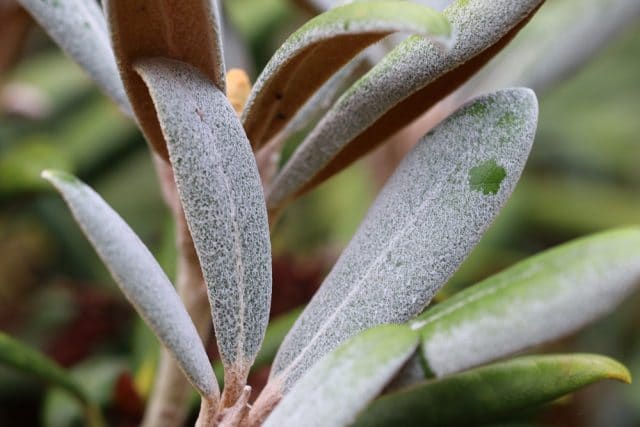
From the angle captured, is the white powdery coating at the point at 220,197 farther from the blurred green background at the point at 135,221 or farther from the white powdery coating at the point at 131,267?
the blurred green background at the point at 135,221

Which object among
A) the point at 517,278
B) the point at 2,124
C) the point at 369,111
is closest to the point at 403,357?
the point at 517,278

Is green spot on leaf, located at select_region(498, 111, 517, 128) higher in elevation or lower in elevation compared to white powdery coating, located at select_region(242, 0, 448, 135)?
lower

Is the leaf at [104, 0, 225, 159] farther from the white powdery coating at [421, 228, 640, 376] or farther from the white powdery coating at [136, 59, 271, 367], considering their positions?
the white powdery coating at [421, 228, 640, 376]

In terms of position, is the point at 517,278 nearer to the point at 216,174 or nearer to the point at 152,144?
the point at 216,174

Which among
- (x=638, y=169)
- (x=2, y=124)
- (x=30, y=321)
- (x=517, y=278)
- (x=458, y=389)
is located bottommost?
(x=638, y=169)

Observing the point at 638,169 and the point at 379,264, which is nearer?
the point at 379,264

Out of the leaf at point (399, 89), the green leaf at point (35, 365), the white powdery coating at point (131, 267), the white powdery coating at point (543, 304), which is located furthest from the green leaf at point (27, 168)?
the white powdery coating at point (543, 304)

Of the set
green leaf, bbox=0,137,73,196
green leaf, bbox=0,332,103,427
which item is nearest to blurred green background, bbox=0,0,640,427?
green leaf, bbox=0,137,73,196

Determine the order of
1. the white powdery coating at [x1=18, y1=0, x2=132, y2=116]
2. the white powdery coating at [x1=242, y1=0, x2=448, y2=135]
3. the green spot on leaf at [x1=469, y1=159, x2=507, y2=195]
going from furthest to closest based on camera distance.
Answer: the white powdery coating at [x1=18, y1=0, x2=132, y2=116] → the green spot on leaf at [x1=469, y1=159, x2=507, y2=195] → the white powdery coating at [x1=242, y1=0, x2=448, y2=135]
